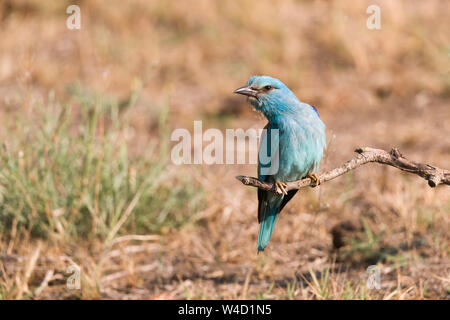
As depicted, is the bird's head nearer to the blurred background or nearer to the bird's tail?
the blurred background

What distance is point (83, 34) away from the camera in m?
10.0

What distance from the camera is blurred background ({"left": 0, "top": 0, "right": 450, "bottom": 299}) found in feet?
13.8

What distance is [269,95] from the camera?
3377 mm

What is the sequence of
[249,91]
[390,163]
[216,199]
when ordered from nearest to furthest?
[390,163] < [249,91] < [216,199]

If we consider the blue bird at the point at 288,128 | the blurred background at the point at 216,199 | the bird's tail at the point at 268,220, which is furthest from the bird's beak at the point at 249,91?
the bird's tail at the point at 268,220

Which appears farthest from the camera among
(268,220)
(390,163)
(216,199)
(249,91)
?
(216,199)

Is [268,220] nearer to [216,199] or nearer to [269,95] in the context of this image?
[269,95]

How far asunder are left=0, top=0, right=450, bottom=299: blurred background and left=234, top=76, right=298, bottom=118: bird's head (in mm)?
248

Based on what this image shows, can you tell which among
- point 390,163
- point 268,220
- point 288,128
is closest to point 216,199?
point 268,220

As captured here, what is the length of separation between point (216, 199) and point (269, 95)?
2.09 m

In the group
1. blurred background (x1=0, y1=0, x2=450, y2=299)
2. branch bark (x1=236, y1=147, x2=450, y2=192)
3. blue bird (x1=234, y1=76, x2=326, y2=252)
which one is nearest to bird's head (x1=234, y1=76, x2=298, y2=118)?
blue bird (x1=234, y1=76, x2=326, y2=252)

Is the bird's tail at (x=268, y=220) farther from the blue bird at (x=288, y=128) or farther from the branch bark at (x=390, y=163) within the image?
the branch bark at (x=390, y=163)
